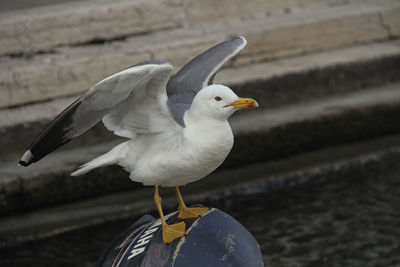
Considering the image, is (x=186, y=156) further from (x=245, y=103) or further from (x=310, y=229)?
(x=310, y=229)

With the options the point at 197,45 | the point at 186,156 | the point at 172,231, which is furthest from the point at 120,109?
the point at 197,45

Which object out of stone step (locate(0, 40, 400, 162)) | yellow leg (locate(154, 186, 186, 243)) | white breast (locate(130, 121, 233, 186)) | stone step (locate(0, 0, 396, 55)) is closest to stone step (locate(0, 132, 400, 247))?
stone step (locate(0, 40, 400, 162))

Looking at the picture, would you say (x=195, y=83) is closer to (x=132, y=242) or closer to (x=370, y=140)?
(x=132, y=242)

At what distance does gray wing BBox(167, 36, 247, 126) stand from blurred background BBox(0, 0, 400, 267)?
1194 mm

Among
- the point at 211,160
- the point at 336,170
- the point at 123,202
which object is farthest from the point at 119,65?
the point at 211,160

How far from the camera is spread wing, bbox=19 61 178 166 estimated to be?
129 inches

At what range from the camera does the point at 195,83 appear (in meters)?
3.80

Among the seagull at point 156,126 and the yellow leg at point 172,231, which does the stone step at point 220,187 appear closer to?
the seagull at point 156,126

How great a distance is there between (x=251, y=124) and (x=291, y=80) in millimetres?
565

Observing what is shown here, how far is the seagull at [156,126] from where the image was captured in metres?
3.27

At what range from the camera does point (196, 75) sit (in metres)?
3.84

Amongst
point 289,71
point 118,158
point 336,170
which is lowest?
point 336,170

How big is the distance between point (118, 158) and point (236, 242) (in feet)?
2.34

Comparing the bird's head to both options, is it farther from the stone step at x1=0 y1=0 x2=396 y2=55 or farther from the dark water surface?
the stone step at x1=0 y1=0 x2=396 y2=55
